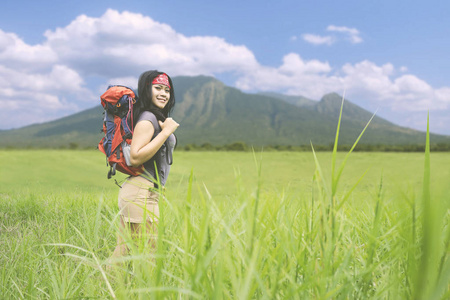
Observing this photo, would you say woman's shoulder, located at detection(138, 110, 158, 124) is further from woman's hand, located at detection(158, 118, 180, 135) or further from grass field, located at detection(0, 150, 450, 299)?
grass field, located at detection(0, 150, 450, 299)

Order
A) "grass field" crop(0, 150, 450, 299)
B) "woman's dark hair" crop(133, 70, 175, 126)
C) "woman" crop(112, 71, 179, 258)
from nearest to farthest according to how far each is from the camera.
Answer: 1. "grass field" crop(0, 150, 450, 299)
2. "woman" crop(112, 71, 179, 258)
3. "woman's dark hair" crop(133, 70, 175, 126)

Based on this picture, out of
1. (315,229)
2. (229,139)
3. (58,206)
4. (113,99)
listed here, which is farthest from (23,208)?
(229,139)

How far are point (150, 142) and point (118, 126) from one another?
449 mm

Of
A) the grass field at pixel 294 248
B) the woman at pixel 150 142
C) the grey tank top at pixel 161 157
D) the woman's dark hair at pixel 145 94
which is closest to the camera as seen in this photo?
the grass field at pixel 294 248

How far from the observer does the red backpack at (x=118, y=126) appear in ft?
10.6

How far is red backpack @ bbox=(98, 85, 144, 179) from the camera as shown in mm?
3246

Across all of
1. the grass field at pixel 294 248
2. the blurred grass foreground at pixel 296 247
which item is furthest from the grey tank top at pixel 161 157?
the blurred grass foreground at pixel 296 247

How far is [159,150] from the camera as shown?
3352 mm

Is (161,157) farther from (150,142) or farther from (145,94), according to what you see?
(145,94)

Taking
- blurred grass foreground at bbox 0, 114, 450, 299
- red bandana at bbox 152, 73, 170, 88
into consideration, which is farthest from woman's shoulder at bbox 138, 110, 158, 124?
blurred grass foreground at bbox 0, 114, 450, 299

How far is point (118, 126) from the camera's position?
131 inches

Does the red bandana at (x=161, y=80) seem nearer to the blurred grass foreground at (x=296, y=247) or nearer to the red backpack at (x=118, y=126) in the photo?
the red backpack at (x=118, y=126)

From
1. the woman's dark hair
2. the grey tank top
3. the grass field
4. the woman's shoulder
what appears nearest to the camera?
the grass field

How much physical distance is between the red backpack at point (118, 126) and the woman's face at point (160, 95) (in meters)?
0.23
